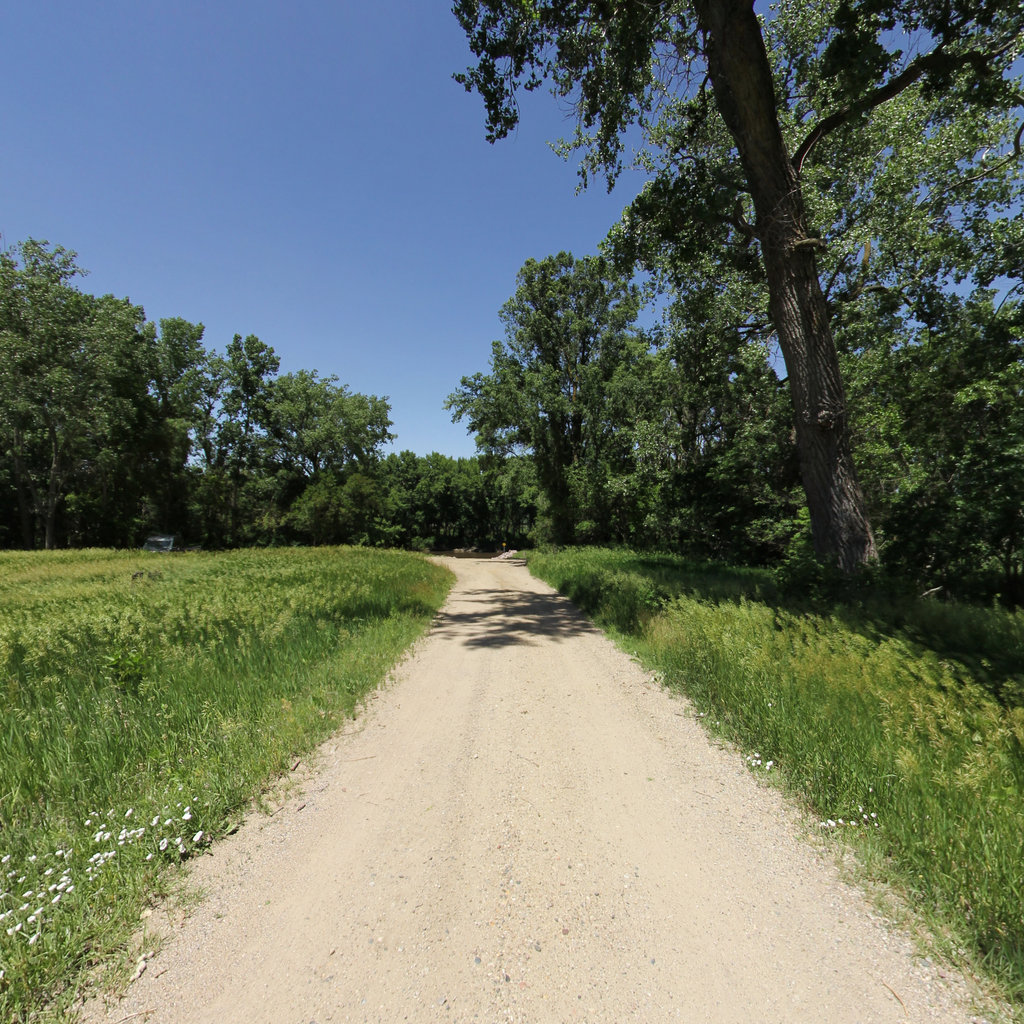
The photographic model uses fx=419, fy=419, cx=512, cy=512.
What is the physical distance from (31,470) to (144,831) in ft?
160

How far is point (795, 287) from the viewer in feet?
23.6

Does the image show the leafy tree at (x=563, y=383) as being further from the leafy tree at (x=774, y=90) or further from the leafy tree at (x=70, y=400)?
the leafy tree at (x=70, y=400)

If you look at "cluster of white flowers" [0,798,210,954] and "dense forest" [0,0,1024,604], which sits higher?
"dense forest" [0,0,1024,604]

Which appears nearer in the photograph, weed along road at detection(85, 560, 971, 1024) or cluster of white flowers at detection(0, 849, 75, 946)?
weed along road at detection(85, 560, 971, 1024)

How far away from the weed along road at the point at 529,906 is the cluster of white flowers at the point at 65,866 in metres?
0.30

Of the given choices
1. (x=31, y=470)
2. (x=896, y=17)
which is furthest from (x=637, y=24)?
(x=31, y=470)

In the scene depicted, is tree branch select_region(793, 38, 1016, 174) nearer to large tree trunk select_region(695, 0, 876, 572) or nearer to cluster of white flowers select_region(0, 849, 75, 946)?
large tree trunk select_region(695, 0, 876, 572)

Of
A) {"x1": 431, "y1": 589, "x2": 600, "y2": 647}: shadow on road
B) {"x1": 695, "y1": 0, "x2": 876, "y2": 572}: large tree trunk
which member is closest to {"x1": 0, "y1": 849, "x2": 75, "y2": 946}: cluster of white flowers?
{"x1": 431, "y1": 589, "x2": 600, "y2": 647}: shadow on road

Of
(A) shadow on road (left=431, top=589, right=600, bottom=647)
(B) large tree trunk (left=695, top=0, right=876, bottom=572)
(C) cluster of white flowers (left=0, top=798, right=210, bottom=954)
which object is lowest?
(A) shadow on road (left=431, top=589, right=600, bottom=647)

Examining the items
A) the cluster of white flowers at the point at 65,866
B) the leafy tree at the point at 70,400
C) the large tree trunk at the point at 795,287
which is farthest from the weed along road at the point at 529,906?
the leafy tree at the point at 70,400

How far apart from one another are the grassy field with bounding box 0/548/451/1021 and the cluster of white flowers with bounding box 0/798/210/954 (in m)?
0.01

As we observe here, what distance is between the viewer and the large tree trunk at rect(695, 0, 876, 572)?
22.2 ft

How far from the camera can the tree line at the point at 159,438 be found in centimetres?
2744

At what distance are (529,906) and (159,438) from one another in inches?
1854
